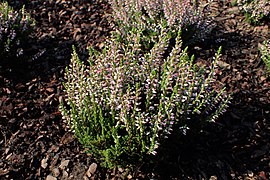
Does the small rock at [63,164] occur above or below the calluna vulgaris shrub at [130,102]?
below

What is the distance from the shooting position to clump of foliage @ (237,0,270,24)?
4.64 m

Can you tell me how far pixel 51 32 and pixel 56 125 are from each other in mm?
1897

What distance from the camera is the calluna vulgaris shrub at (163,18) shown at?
3.96 metres

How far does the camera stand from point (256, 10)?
4719mm

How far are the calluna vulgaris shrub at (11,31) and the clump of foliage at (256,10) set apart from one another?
307 centimetres

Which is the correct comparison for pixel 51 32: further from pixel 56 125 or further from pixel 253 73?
pixel 253 73

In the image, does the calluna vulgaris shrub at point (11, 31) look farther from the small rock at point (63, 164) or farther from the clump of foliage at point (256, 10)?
the clump of foliage at point (256, 10)

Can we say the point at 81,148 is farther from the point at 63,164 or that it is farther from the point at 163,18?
the point at 163,18

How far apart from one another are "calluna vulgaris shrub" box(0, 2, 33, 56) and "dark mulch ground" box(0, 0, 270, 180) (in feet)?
0.76

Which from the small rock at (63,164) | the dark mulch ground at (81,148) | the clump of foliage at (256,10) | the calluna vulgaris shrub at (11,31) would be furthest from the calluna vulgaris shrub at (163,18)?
the small rock at (63,164)

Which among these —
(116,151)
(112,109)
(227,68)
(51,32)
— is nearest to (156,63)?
(112,109)

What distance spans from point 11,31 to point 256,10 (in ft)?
10.9

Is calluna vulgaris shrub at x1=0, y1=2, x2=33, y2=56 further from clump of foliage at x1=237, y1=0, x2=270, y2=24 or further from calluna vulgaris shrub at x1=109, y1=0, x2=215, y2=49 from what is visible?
clump of foliage at x1=237, y1=0, x2=270, y2=24

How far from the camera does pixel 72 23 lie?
503 centimetres
